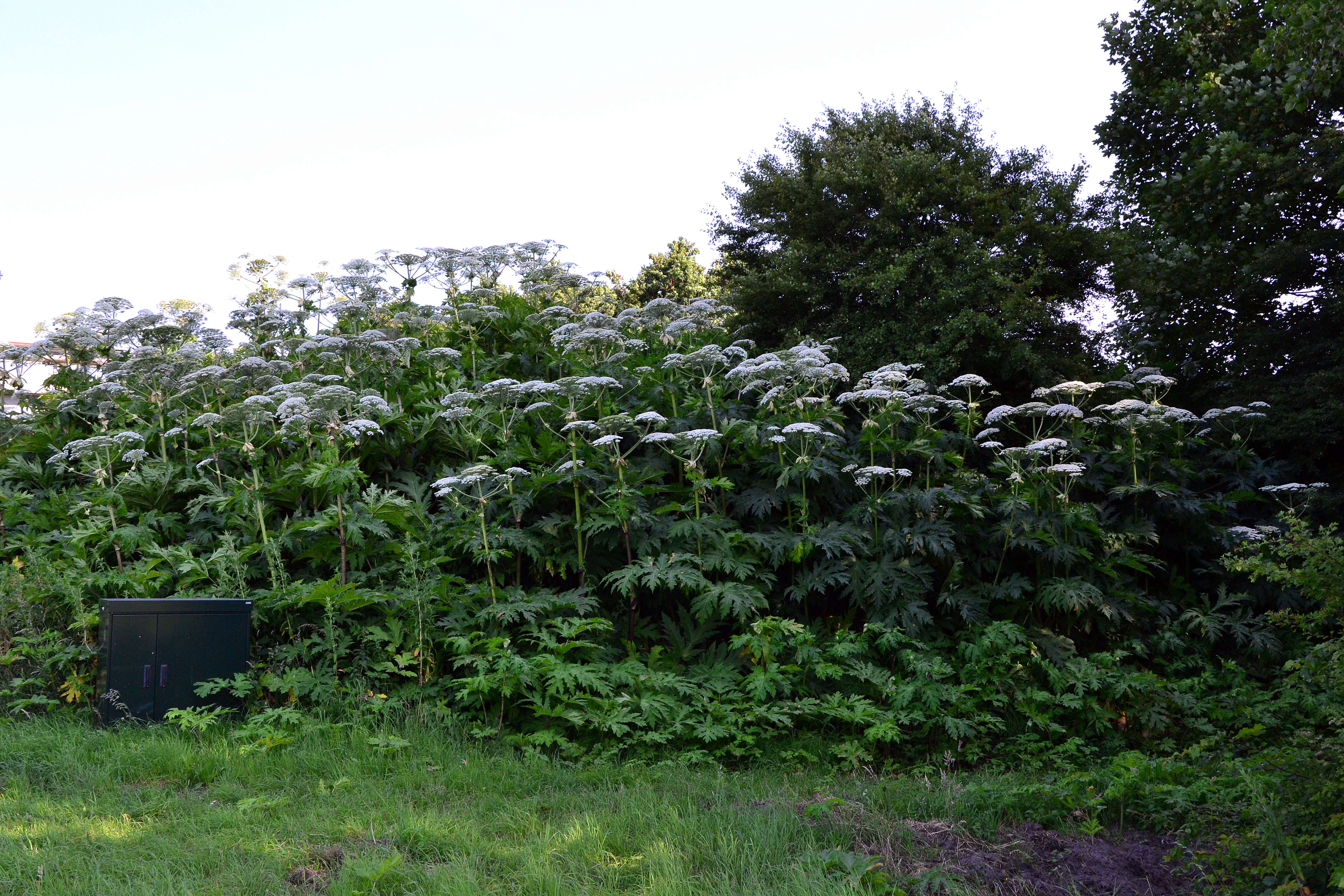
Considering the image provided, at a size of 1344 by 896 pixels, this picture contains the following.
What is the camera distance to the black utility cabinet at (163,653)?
5.37 meters

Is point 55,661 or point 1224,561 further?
point 55,661

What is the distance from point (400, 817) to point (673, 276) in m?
27.5

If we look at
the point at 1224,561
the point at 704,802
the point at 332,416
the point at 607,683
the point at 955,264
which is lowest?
the point at 704,802

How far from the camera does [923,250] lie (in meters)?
12.3

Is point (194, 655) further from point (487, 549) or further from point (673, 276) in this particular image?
point (673, 276)

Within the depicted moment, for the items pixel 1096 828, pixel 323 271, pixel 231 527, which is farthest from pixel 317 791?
pixel 323 271

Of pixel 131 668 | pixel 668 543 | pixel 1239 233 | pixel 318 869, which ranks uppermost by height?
pixel 1239 233

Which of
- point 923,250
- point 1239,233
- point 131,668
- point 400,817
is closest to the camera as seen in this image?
point 400,817

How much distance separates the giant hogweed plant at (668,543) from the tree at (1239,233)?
1.39m

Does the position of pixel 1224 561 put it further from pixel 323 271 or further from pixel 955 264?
pixel 323 271

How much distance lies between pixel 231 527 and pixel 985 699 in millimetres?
6011

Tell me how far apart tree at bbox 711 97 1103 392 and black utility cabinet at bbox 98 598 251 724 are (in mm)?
9016

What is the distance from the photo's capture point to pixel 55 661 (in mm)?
5848

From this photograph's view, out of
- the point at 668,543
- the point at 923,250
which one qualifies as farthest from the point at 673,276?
the point at 668,543
